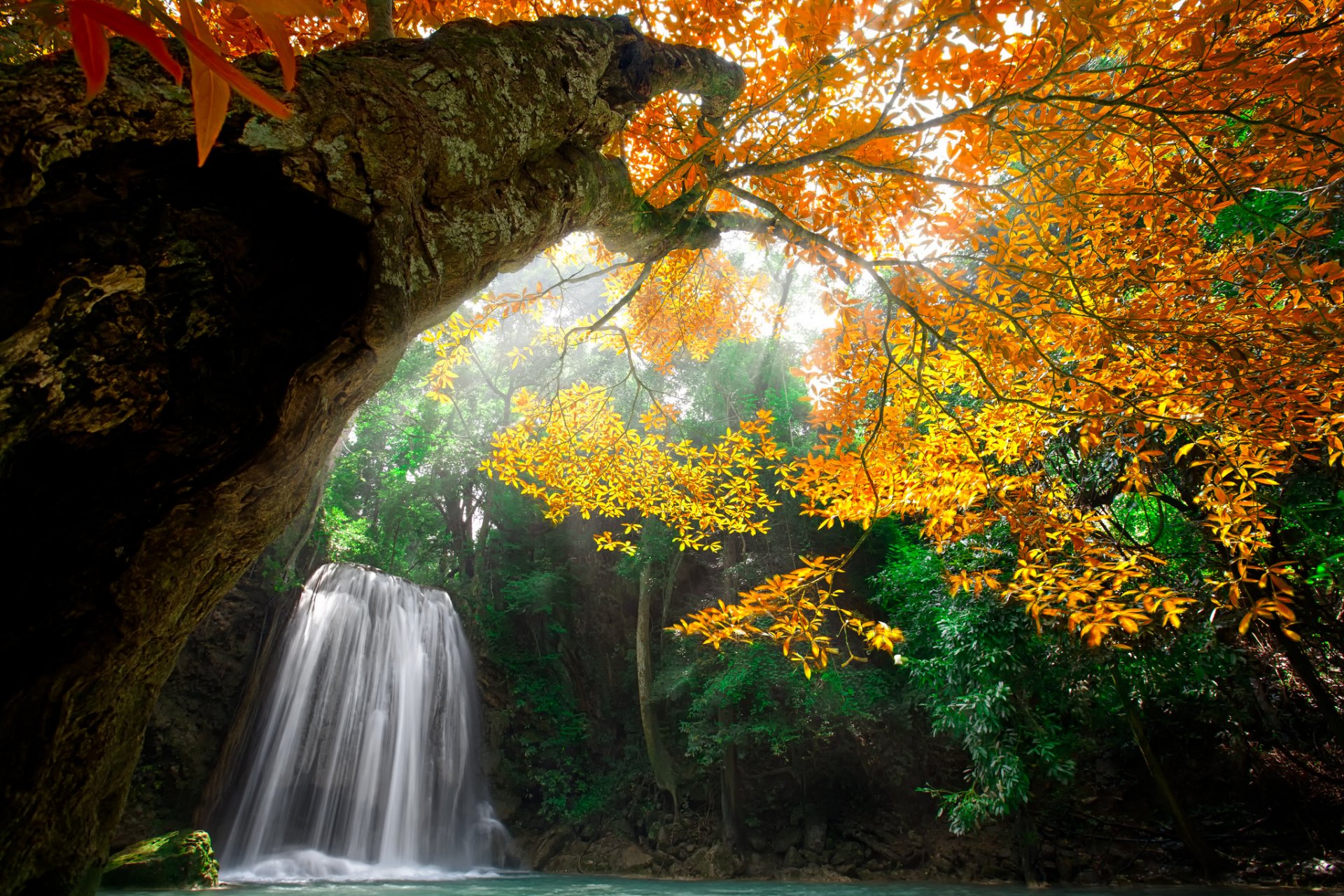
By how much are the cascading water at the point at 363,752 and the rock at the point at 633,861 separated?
2.01m

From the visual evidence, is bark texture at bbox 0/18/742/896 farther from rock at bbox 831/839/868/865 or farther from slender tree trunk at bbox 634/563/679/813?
slender tree trunk at bbox 634/563/679/813

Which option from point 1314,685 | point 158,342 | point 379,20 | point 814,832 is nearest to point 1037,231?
point 379,20

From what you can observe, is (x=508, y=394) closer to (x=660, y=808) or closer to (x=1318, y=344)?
(x=660, y=808)

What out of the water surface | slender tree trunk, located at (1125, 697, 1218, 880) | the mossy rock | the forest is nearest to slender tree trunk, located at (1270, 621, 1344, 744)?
the forest

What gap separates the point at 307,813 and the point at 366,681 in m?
A: 1.77

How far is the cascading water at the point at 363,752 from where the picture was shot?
807 cm

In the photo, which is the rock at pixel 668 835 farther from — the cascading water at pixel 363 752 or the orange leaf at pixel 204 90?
the orange leaf at pixel 204 90

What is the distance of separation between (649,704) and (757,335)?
740cm

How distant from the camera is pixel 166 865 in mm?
5551

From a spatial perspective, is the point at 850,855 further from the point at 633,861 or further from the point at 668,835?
the point at 633,861

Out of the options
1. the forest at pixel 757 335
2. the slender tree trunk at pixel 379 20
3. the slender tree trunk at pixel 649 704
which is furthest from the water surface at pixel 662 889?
the slender tree trunk at pixel 379 20

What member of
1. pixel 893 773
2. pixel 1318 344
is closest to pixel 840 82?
pixel 1318 344

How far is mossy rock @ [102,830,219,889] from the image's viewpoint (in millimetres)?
5340

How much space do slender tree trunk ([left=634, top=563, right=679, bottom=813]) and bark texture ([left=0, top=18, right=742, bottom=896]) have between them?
979cm
